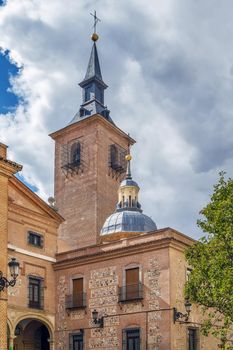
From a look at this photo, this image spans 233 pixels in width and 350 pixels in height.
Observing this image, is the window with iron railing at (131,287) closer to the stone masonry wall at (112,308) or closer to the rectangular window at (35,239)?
the stone masonry wall at (112,308)

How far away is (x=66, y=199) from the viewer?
4662 cm

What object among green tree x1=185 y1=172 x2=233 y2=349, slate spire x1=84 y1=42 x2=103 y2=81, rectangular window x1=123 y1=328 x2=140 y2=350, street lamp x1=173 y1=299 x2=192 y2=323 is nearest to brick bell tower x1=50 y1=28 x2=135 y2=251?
slate spire x1=84 y1=42 x2=103 y2=81

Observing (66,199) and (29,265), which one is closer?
(29,265)

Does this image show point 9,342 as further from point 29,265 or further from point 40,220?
point 40,220

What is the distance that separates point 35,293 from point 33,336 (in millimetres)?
3464

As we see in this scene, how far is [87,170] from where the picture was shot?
151ft

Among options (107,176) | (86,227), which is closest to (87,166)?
(107,176)

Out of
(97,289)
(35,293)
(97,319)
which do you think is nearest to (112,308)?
(97,319)

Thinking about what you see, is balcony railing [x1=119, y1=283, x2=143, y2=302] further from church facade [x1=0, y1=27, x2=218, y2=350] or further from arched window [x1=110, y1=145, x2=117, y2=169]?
arched window [x1=110, y1=145, x2=117, y2=169]

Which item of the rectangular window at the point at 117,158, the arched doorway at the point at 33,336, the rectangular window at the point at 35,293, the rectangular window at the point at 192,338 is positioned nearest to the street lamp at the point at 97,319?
the rectangular window at the point at 35,293

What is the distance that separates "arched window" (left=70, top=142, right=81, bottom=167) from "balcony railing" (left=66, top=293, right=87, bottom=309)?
17.0m

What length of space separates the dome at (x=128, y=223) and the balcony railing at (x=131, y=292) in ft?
32.7

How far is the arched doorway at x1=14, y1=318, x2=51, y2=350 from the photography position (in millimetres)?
32156

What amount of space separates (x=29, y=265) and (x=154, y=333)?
328 inches
